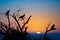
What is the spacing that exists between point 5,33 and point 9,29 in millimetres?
313

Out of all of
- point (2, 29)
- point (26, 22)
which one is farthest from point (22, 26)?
point (2, 29)

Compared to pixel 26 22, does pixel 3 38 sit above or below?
below

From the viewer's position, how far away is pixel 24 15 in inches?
502

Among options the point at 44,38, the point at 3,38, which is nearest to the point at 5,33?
the point at 3,38

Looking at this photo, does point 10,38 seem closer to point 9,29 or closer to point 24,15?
point 9,29

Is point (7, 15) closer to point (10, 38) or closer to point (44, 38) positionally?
point (10, 38)

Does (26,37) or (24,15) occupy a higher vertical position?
(24,15)

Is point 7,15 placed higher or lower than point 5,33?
higher

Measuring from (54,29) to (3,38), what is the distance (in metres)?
2.87

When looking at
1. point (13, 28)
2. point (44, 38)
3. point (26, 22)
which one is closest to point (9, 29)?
point (13, 28)

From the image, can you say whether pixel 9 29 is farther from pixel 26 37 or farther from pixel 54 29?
pixel 54 29

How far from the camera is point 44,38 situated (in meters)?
13.1

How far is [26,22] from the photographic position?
42.2 ft

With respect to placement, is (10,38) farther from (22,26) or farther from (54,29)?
(54,29)
